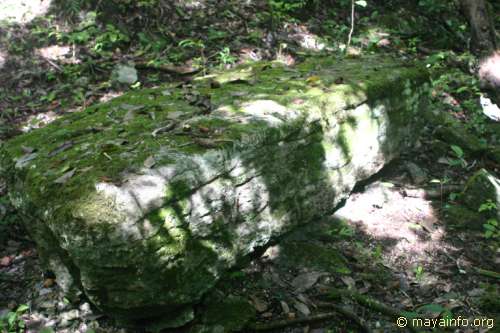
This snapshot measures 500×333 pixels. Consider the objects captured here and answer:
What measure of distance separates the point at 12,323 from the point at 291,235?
2.01 metres

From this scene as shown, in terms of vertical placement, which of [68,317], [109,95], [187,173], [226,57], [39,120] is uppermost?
[187,173]

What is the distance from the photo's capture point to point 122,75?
5699mm

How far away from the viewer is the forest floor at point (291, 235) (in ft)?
10.0

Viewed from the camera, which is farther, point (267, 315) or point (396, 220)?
point (396, 220)

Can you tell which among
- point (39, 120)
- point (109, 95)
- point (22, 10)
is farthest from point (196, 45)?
point (22, 10)

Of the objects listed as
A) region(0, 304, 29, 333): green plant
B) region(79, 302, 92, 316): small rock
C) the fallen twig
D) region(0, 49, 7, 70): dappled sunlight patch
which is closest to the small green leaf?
the fallen twig

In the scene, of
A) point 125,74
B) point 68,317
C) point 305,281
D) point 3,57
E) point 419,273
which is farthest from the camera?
point 3,57

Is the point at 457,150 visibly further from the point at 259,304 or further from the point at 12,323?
the point at 12,323

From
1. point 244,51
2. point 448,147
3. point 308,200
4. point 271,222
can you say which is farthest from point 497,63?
point 271,222

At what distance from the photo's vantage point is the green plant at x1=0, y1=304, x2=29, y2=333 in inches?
111

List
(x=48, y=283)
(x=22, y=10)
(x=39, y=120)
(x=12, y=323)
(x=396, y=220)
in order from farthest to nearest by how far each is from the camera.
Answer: (x=22, y=10) < (x=39, y=120) < (x=396, y=220) < (x=48, y=283) < (x=12, y=323)

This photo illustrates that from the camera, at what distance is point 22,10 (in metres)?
6.65

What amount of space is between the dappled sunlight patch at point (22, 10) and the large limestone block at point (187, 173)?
3720 mm

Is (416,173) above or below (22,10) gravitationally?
below
